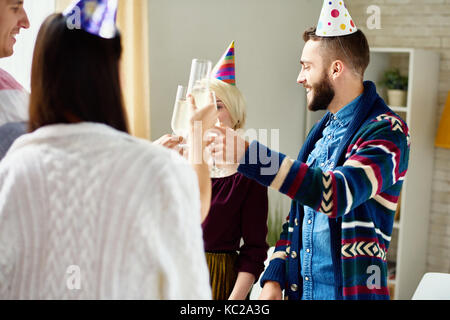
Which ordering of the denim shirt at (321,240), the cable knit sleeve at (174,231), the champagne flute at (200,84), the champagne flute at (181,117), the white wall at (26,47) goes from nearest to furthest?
the cable knit sleeve at (174,231)
the champagne flute at (200,84)
the champagne flute at (181,117)
the denim shirt at (321,240)
the white wall at (26,47)

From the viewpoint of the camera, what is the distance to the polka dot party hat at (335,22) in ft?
5.00

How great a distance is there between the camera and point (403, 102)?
10.0ft

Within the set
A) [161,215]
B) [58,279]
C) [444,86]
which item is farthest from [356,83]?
[444,86]

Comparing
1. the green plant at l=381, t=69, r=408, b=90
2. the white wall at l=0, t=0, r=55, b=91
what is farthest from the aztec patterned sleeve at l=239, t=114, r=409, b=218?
the green plant at l=381, t=69, r=408, b=90

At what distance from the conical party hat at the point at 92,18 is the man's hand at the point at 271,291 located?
3.02 feet

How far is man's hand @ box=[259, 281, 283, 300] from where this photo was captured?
145 cm

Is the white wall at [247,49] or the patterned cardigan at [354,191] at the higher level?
the white wall at [247,49]

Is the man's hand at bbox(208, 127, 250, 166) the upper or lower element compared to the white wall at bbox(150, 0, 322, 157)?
lower

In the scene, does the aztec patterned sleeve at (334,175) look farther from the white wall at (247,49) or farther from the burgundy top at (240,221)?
the white wall at (247,49)

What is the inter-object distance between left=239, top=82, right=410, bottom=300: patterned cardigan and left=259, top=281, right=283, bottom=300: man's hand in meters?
0.02

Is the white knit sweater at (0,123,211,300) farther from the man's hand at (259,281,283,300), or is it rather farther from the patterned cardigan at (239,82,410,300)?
the man's hand at (259,281,283,300)

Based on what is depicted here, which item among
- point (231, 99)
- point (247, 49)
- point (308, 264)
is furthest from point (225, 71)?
point (247, 49)

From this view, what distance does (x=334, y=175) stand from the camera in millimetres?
1183

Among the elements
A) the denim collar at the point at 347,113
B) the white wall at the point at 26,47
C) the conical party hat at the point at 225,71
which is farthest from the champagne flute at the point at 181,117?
the white wall at the point at 26,47
